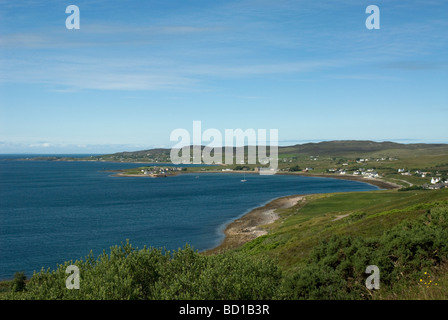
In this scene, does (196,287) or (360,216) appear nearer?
(196,287)

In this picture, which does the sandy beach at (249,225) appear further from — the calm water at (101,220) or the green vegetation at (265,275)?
the green vegetation at (265,275)

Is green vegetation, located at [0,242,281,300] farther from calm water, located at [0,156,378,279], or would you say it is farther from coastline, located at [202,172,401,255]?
calm water, located at [0,156,378,279]

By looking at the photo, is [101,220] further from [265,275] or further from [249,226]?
[265,275]

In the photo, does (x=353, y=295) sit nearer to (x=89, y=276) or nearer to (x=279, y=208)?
(x=89, y=276)

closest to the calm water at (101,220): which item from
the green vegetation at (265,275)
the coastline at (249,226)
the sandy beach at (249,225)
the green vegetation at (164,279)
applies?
the coastline at (249,226)

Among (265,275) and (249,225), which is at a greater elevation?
(265,275)

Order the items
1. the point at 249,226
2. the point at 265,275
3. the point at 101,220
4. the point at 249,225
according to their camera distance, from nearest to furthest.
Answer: the point at 265,275, the point at 249,226, the point at 249,225, the point at 101,220

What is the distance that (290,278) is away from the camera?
18.0 meters

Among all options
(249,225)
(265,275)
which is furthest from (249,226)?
(265,275)

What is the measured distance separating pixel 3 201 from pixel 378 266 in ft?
429

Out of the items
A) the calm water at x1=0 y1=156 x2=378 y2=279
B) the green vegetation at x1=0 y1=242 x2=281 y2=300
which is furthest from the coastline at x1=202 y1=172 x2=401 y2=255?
the green vegetation at x1=0 y1=242 x2=281 y2=300
